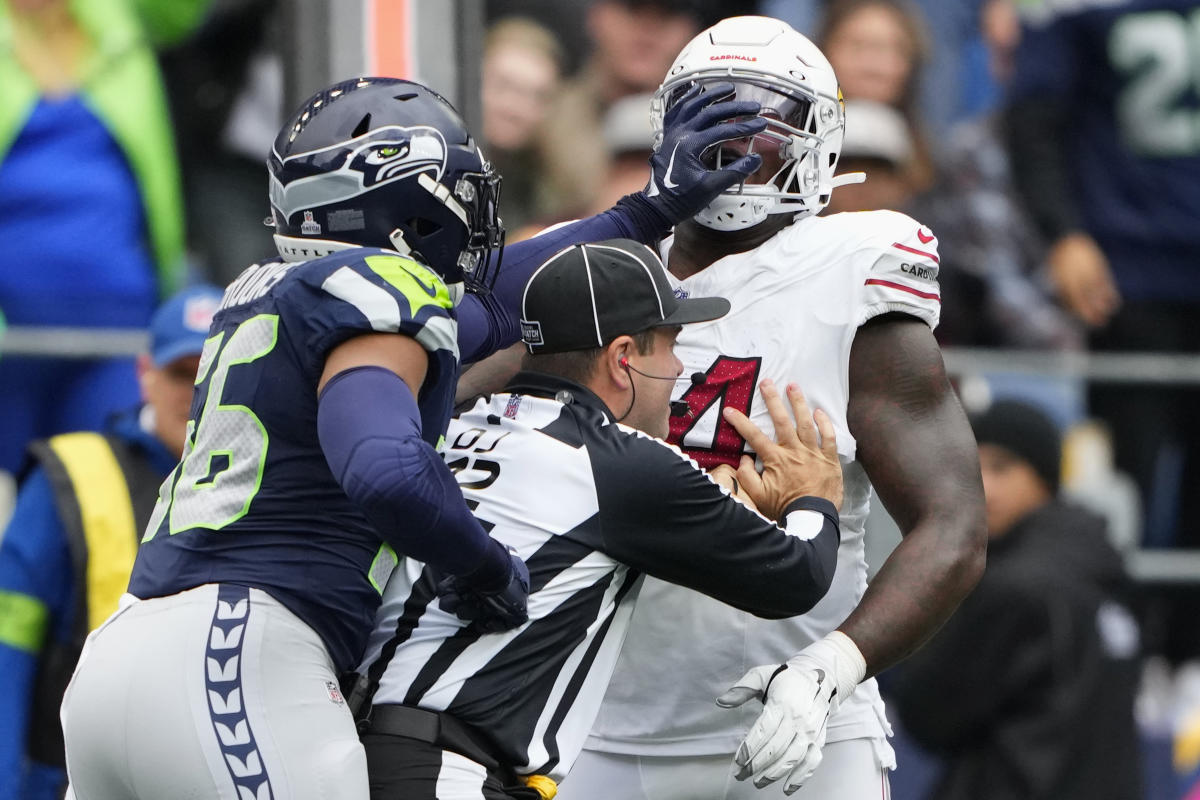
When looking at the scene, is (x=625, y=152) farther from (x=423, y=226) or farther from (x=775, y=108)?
(x=423, y=226)

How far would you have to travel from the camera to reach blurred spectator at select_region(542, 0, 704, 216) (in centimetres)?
726

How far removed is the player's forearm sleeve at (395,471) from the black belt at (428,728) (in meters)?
0.32

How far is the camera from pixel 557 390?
359 centimetres

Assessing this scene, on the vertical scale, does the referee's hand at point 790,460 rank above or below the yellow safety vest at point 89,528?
above

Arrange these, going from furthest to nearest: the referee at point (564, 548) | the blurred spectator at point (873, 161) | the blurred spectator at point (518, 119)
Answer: the blurred spectator at point (518, 119), the blurred spectator at point (873, 161), the referee at point (564, 548)

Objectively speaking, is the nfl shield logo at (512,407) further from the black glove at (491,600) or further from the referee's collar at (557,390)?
the black glove at (491,600)

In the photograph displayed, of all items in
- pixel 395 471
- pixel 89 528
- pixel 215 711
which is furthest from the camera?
pixel 89 528

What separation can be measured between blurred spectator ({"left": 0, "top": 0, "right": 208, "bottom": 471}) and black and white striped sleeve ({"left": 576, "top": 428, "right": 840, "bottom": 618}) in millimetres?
3093

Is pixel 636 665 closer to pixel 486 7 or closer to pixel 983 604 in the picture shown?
pixel 983 604

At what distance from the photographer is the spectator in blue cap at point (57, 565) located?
4.52 metres

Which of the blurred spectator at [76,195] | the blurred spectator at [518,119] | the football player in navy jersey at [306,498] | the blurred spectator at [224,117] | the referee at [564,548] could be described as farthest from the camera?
the blurred spectator at [518,119]

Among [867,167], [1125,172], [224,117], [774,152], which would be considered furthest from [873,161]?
[774,152]

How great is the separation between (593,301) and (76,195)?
3170 mm

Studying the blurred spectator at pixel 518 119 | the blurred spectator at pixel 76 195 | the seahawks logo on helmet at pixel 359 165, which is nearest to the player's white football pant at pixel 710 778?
the seahawks logo on helmet at pixel 359 165
